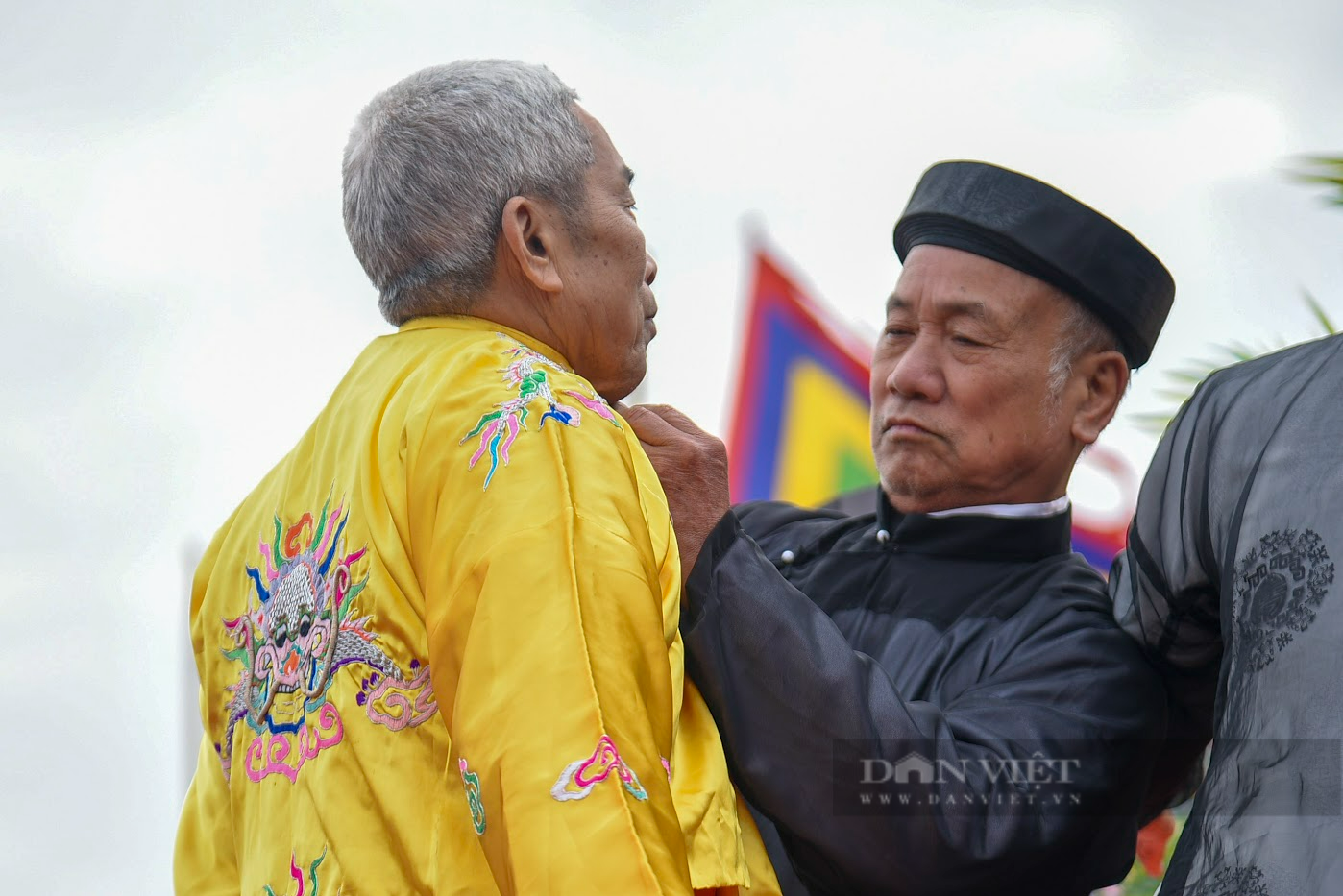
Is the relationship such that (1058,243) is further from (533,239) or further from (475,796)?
(475,796)

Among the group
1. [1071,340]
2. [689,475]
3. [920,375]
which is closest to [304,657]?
[689,475]

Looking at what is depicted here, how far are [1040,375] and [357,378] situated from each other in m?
1.44

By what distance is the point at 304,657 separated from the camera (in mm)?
2326

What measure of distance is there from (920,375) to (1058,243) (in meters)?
0.38

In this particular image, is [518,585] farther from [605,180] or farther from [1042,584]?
[1042,584]

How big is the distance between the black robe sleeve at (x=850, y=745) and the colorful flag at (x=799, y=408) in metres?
5.50

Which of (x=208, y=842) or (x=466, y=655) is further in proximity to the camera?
(x=208, y=842)

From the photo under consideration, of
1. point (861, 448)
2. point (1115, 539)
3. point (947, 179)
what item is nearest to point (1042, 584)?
A: point (947, 179)

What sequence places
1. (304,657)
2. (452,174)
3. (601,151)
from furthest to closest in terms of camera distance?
(601,151) → (452,174) → (304,657)

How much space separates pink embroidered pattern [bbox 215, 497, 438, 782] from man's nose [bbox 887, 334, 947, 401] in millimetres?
1345

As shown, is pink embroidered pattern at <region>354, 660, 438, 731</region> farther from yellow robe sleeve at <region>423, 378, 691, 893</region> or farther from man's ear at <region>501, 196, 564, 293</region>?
man's ear at <region>501, 196, 564, 293</region>

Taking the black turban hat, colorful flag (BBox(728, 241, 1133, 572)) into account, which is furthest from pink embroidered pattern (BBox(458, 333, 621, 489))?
colorful flag (BBox(728, 241, 1133, 572))

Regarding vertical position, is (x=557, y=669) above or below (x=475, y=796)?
above

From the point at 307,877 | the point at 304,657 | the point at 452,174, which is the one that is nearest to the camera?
the point at 307,877
